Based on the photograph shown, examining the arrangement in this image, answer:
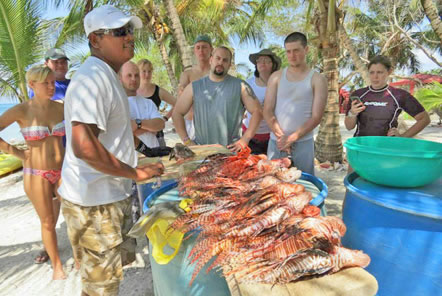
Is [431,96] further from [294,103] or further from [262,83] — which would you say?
[294,103]

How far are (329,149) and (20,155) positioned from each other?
639cm

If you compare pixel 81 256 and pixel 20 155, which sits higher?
pixel 20 155

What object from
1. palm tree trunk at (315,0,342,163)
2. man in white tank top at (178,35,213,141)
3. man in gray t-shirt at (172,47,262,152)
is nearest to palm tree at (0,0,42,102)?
man in white tank top at (178,35,213,141)

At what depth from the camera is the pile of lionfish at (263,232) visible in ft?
3.44

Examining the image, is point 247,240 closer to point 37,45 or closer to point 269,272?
point 269,272

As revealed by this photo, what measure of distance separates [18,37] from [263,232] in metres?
7.56

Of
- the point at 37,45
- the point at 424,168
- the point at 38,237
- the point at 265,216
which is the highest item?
the point at 37,45

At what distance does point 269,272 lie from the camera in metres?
1.04

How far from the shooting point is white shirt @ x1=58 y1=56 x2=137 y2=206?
1.50 metres

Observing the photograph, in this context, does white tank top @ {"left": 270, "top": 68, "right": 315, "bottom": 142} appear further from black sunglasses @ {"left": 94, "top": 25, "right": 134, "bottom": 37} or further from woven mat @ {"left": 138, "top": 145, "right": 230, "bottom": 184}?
black sunglasses @ {"left": 94, "top": 25, "right": 134, "bottom": 37}

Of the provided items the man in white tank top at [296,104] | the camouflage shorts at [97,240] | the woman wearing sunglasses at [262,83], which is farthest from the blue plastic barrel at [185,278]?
the woman wearing sunglasses at [262,83]

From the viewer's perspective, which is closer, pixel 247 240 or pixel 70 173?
pixel 247 240

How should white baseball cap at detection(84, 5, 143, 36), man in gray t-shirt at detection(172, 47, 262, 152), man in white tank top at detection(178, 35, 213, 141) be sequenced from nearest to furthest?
white baseball cap at detection(84, 5, 143, 36) → man in gray t-shirt at detection(172, 47, 262, 152) → man in white tank top at detection(178, 35, 213, 141)

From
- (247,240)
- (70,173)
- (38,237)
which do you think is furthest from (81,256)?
(38,237)
